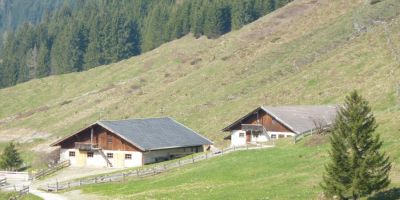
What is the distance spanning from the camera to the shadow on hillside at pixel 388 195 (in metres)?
31.0

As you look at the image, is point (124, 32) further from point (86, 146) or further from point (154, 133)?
point (86, 146)

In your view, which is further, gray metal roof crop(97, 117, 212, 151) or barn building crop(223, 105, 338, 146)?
gray metal roof crop(97, 117, 212, 151)

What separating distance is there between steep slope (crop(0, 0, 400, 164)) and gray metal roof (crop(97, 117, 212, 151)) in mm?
8903

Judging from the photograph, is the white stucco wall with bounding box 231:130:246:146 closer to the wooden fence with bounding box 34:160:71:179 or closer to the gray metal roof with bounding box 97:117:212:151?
the gray metal roof with bounding box 97:117:212:151

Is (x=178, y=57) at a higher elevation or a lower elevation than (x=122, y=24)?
lower

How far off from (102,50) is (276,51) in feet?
255

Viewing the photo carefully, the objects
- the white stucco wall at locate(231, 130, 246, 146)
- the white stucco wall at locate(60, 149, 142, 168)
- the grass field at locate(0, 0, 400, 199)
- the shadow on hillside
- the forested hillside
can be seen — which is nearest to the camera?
the shadow on hillside

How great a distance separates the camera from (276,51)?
11650 cm

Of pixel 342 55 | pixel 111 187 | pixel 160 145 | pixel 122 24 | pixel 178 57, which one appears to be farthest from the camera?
pixel 122 24

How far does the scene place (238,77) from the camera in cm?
10931

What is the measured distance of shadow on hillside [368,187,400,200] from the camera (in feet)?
102

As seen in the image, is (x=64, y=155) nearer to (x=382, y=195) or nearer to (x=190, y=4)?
(x=382, y=195)

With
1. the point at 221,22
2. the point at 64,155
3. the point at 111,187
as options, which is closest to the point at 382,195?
the point at 111,187

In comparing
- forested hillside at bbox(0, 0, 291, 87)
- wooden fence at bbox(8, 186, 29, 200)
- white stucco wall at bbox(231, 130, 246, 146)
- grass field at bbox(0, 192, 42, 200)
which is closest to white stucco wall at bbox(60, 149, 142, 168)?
white stucco wall at bbox(231, 130, 246, 146)
